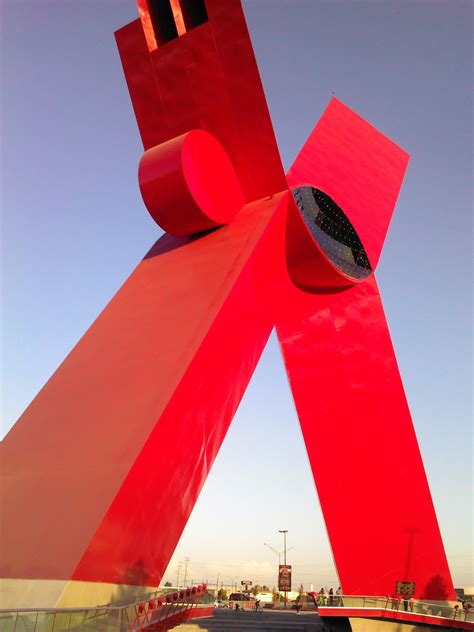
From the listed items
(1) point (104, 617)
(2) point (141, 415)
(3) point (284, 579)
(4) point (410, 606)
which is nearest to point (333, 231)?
(2) point (141, 415)

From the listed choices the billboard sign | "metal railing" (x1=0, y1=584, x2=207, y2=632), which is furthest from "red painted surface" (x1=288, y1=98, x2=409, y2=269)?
the billboard sign

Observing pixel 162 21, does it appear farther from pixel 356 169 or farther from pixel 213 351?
pixel 213 351

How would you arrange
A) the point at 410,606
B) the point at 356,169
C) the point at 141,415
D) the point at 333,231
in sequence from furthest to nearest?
the point at 356,169, the point at 333,231, the point at 410,606, the point at 141,415

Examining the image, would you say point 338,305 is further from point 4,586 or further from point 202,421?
point 4,586

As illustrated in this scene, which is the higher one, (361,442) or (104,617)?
(361,442)

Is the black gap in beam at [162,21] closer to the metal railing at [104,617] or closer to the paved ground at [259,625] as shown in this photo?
the metal railing at [104,617]

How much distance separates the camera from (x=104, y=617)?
6500 mm

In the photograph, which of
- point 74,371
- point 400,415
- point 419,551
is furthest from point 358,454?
point 74,371

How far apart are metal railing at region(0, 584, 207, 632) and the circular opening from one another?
7739 mm

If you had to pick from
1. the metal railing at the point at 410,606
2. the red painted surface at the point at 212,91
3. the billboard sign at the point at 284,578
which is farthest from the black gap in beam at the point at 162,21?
the billboard sign at the point at 284,578

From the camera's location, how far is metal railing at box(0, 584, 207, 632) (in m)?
5.70

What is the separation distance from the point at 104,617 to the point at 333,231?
9.81 metres

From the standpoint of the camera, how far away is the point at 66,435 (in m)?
8.13

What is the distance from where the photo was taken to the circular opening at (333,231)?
13.1 metres
